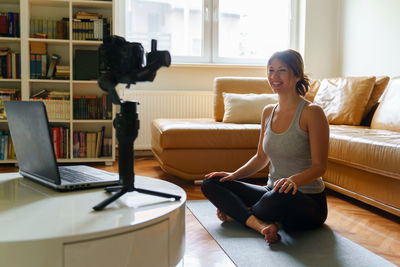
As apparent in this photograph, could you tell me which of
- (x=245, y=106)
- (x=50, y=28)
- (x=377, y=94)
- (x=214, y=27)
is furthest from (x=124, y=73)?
(x=214, y=27)

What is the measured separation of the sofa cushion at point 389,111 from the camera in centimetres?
291

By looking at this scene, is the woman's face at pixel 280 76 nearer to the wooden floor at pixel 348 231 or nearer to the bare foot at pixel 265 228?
the bare foot at pixel 265 228

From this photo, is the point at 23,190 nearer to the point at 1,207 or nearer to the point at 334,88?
the point at 1,207

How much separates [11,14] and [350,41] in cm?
→ 350

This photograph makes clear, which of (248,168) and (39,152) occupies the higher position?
(39,152)

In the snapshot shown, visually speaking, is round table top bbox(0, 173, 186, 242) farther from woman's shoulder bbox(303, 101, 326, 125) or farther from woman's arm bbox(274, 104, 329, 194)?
woman's shoulder bbox(303, 101, 326, 125)

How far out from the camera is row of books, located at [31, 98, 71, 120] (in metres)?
3.72

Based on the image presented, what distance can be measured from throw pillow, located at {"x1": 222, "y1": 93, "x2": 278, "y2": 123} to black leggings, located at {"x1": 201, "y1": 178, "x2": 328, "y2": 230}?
4.96 feet

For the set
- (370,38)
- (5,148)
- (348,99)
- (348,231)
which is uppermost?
(370,38)

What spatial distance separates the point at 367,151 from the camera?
90.1 inches

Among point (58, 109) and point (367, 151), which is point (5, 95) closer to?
point (58, 109)

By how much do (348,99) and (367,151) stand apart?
123 centimetres

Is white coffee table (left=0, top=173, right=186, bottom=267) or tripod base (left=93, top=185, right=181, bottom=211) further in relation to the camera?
tripod base (left=93, top=185, right=181, bottom=211)

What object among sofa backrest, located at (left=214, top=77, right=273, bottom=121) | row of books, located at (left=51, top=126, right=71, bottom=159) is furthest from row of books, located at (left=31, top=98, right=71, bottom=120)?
sofa backrest, located at (left=214, top=77, right=273, bottom=121)
